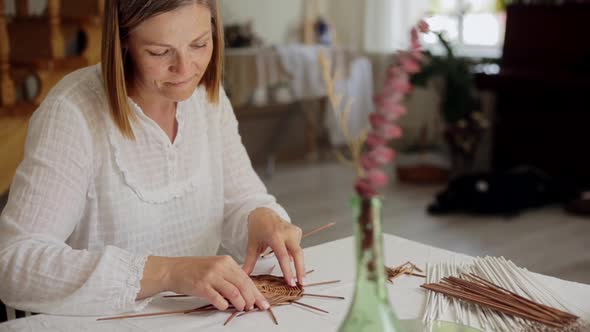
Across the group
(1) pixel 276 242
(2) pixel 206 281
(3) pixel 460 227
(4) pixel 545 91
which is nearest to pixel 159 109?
(1) pixel 276 242

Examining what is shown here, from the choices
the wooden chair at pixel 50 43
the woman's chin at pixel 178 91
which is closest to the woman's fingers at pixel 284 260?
the woman's chin at pixel 178 91

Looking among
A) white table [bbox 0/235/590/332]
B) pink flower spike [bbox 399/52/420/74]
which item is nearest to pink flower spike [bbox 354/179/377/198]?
pink flower spike [bbox 399/52/420/74]

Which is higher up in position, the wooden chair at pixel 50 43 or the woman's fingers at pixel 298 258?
the wooden chair at pixel 50 43

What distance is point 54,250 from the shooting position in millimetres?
1052

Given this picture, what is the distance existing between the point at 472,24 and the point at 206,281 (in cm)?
502

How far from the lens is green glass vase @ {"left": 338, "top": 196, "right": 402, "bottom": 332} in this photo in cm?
66

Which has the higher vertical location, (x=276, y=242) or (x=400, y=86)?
(x=400, y=86)

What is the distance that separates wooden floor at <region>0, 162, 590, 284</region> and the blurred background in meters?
0.01

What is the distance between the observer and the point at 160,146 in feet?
4.46

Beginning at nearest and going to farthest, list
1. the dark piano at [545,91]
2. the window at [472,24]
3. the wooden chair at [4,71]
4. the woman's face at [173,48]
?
the woman's face at [173,48] < the wooden chair at [4,71] < the dark piano at [545,91] < the window at [472,24]

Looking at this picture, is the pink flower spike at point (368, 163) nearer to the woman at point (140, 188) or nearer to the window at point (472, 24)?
the woman at point (140, 188)

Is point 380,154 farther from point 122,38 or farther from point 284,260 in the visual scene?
point 122,38

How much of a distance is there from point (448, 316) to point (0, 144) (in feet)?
8.90

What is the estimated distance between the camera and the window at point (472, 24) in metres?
5.46
